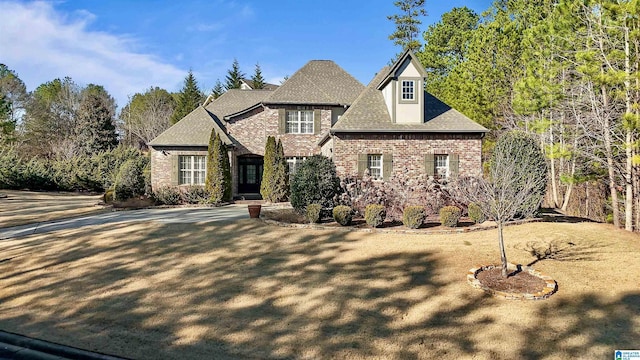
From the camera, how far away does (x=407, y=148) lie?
754 inches

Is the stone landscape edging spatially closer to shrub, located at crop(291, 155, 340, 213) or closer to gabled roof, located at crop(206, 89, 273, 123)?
shrub, located at crop(291, 155, 340, 213)

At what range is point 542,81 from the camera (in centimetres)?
1498

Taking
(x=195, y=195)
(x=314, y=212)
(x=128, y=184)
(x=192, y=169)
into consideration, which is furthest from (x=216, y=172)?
(x=314, y=212)

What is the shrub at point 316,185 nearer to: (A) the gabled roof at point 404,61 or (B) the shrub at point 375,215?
(B) the shrub at point 375,215

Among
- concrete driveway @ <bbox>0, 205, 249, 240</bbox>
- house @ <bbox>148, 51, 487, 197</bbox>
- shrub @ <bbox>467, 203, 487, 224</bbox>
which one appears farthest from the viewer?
house @ <bbox>148, 51, 487, 197</bbox>

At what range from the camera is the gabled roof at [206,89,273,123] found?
27.3m

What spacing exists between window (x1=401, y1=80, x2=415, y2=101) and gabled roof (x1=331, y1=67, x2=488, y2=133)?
117 centimetres

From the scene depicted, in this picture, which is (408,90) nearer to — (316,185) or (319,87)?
(319,87)

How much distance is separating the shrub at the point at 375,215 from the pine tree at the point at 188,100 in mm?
35686

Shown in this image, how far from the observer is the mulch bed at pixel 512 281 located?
8047 mm

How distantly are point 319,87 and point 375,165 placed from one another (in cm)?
765

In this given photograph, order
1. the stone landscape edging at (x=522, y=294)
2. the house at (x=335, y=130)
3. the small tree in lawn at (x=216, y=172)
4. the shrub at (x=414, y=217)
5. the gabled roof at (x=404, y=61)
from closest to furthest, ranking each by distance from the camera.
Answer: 1. the stone landscape edging at (x=522, y=294)
2. the shrub at (x=414, y=217)
3. the gabled roof at (x=404, y=61)
4. the house at (x=335, y=130)
5. the small tree in lawn at (x=216, y=172)

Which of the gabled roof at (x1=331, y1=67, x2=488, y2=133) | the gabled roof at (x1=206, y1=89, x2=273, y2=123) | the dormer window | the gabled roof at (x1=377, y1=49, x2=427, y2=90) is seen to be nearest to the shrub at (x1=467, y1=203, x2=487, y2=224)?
the gabled roof at (x1=331, y1=67, x2=488, y2=133)

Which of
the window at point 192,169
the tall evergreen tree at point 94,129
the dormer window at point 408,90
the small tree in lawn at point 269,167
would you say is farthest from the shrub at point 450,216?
the tall evergreen tree at point 94,129
